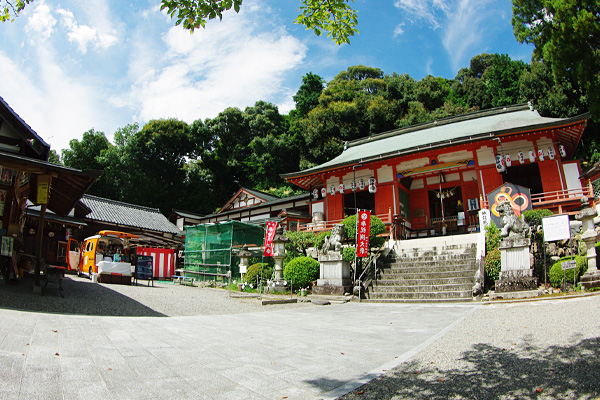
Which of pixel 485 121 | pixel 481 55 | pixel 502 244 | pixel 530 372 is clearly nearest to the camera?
pixel 530 372

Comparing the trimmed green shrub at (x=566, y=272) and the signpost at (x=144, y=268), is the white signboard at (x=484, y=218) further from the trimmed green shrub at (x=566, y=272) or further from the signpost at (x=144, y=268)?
the signpost at (x=144, y=268)

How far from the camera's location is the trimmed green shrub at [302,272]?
46.3ft

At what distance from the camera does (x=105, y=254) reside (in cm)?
1568

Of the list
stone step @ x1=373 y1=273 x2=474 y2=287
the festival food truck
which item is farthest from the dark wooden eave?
stone step @ x1=373 y1=273 x2=474 y2=287

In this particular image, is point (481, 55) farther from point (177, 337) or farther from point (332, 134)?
point (177, 337)

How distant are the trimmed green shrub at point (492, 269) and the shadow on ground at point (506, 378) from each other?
7.18m

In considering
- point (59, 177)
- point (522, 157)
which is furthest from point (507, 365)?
point (522, 157)

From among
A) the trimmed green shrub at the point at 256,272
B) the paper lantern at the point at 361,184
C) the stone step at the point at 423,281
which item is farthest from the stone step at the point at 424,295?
the paper lantern at the point at 361,184

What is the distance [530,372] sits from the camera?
347 cm

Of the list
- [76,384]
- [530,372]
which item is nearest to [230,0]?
[76,384]

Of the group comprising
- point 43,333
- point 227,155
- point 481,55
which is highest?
point 481,55

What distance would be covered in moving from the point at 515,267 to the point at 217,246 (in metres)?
12.6

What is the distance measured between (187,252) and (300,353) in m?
15.7

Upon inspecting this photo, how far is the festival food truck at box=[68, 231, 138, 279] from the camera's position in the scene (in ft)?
46.1
